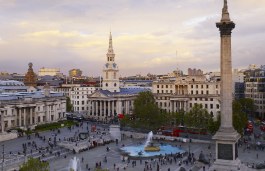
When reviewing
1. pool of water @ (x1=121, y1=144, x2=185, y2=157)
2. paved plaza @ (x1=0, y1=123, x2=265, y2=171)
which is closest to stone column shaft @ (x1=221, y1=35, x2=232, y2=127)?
paved plaza @ (x1=0, y1=123, x2=265, y2=171)

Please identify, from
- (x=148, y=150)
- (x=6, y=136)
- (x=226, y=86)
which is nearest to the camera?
(x=226, y=86)

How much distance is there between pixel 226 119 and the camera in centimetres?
4547

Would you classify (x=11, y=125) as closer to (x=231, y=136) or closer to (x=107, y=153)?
(x=107, y=153)

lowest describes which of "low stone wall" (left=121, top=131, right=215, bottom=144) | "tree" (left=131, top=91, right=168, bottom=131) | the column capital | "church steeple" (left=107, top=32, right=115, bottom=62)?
"low stone wall" (left=121, top=131, right=215, bottom=144)

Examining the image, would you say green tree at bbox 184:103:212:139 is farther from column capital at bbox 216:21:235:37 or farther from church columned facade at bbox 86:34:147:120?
church columned facade at bbox 86:34:147:120

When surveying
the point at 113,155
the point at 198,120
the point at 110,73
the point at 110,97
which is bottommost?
→ the point at 113,155

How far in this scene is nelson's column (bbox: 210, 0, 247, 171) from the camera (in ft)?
144

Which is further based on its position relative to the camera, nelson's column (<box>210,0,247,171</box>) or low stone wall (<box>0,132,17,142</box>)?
low stone wall (<box>0,132,17,142</box>)

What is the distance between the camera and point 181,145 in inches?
2840

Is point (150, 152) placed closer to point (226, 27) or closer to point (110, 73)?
point (226, 27)

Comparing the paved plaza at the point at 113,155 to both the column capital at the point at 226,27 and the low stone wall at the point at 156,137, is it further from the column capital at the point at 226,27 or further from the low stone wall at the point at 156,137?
the column capital at the point at 226,27

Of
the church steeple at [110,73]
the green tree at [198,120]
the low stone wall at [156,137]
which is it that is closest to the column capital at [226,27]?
the low stone wall at [156,137]

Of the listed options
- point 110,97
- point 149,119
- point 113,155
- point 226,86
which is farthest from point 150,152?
point 110,97

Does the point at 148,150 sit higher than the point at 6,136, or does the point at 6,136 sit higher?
the point at 6,136
